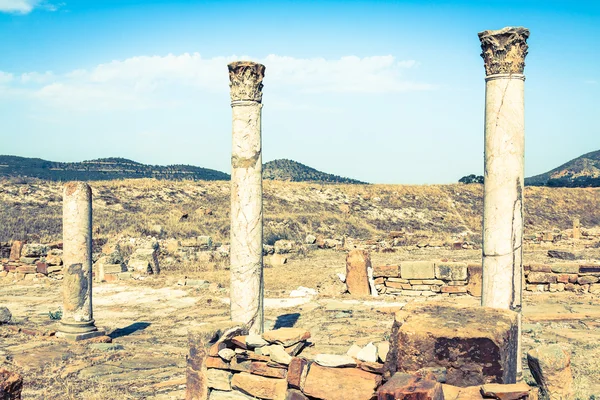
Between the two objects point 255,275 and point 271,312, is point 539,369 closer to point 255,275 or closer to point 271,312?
point 255,275

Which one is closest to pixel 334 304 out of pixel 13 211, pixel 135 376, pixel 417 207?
pixel 135 376

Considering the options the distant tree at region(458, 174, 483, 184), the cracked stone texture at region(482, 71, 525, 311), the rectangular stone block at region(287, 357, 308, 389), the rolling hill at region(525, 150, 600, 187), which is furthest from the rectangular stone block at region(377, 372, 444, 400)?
the rolling hill at region(525, 150, 600, 187)

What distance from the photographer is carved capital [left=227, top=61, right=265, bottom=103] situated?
9.09 meters

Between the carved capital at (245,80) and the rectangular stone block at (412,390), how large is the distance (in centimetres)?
514

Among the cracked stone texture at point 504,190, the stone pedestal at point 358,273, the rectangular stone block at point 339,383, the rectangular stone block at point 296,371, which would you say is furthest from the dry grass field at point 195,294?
the rectangular stone block at point 339,383

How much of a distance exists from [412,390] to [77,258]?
821 centimetres

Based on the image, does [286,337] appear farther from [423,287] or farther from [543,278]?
[543,278]

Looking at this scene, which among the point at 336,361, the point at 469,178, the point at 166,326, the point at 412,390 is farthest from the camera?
the point at 469,178

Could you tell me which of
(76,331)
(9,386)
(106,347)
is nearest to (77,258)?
(76,331)

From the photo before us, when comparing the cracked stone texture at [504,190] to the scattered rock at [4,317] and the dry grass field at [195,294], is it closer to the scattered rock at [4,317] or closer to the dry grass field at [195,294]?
the dry grass field at [195,294]

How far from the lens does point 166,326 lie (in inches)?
496

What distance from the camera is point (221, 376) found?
22.7ft

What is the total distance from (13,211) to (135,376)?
26361 millimetres

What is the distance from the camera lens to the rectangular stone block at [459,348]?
5762 mm
